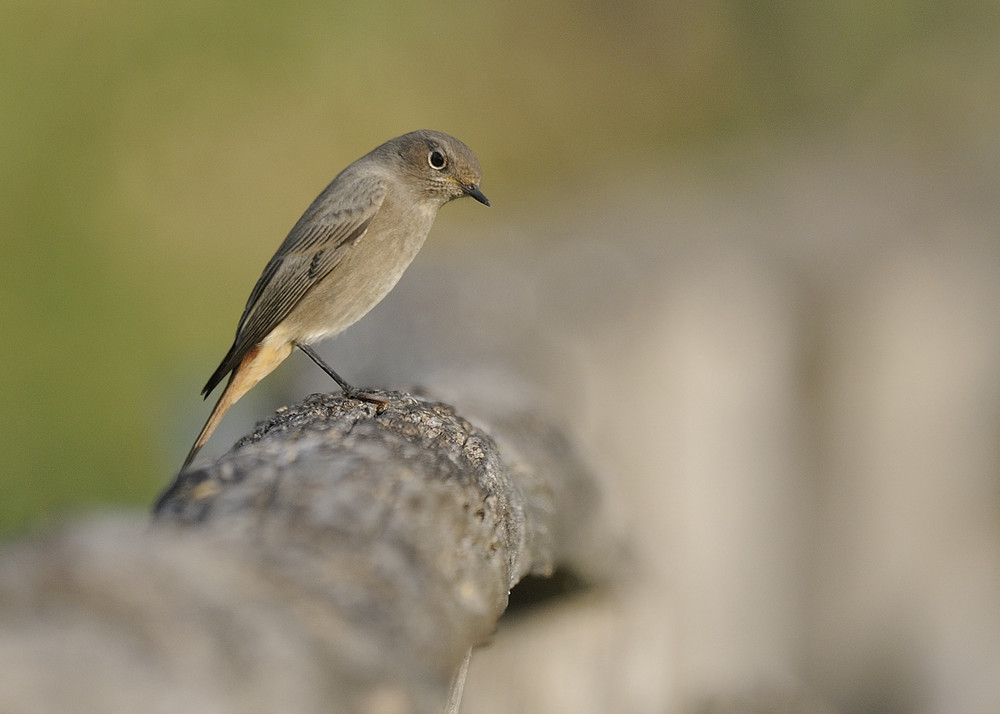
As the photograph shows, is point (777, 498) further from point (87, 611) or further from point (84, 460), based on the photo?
point (87, 611)

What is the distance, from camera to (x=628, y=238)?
6.50 metres

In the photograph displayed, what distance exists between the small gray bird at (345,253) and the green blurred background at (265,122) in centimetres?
137

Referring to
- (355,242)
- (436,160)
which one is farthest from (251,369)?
(436,160)

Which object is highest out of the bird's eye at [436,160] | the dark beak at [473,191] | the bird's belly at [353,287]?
the bird's eye at [436,160]

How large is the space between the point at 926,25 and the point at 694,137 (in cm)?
295

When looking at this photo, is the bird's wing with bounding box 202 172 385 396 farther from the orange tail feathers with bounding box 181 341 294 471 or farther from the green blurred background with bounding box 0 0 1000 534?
the green blurred background with bounding box 0 0 1000 534

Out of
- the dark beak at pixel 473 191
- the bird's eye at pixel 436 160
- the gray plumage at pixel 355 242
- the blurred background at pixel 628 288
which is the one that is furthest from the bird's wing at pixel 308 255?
the blurred background at pixel 628 288

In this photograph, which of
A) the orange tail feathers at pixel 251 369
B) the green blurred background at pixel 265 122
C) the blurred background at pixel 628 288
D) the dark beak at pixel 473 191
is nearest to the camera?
the orange tail feathers at pixel 251 369

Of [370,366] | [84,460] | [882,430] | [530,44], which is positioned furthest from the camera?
[530,44]

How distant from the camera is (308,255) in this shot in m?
3.76

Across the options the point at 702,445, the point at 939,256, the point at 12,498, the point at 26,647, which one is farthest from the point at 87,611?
the point at 939,256

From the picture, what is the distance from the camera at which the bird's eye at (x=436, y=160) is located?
385cm

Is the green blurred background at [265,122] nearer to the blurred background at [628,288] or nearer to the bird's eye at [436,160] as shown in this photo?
the blurred background at [628,288]

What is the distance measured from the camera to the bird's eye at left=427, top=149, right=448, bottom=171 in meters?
3.85
